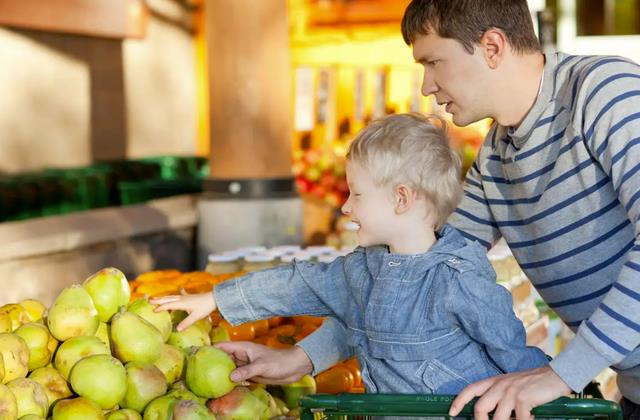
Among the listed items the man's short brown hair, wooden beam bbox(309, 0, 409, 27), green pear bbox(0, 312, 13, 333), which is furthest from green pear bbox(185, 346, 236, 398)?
wooden beam bbox(309, 0, 409, 27)

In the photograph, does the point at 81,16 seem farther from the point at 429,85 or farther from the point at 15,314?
the point at 429,85

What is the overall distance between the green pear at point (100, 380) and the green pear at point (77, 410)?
0.02m

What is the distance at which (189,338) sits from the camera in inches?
97.6

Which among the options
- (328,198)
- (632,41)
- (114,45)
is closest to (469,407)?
(632,41)

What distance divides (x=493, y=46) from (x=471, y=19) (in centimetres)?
7

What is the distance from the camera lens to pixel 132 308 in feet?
7.90

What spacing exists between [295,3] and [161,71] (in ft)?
5.63

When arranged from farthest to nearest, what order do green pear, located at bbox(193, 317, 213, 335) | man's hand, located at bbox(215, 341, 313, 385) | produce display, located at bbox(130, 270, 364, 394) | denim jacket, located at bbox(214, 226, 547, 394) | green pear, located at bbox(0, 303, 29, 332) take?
produce display, located at bbox(130, 270, 364, 394), green pear, located at bbox(193, 317, 213, 335), green pear, located at bbox(0, 303, 29, 332), man's hand, located at bbox(215, 341, 313, 385), denim jacket, located at bbox(214, 226, 547, 394)

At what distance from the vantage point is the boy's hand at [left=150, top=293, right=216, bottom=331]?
2345 millimetres

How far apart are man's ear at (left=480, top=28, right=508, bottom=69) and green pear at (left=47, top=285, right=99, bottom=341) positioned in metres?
1.05

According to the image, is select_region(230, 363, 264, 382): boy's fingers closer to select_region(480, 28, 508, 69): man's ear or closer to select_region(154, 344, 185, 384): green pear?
select_region(154, 344, 185, 384): green pear

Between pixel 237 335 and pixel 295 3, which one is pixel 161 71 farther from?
pixel 237 335

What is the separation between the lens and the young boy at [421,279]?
6.43 ft

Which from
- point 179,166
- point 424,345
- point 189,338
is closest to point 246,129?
point 189,338
